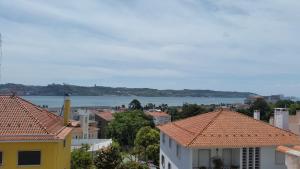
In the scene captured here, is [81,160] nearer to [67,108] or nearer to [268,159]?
[67,108]

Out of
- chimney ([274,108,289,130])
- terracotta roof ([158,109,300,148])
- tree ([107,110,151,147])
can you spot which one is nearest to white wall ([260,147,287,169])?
terracotta roof ([158,109,300,148])

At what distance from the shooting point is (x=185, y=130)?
3581 cm

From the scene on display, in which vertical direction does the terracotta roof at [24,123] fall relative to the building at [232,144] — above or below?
above

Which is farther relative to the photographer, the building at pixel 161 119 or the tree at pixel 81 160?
the building at pixel 161 119

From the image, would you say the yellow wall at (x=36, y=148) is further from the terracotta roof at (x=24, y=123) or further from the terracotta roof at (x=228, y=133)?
the terracotta roof at (x=228, y=133)

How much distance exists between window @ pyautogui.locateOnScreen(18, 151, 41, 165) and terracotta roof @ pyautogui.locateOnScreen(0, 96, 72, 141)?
110cm

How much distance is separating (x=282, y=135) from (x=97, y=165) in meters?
19.0

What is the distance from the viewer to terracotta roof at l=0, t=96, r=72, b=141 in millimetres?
26938

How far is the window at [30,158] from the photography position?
89.0 feet

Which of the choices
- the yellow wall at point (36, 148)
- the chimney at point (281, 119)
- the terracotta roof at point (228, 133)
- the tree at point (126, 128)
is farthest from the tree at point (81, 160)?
the tree at point (126, 128)

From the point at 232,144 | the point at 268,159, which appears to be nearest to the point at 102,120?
the point at 268,159

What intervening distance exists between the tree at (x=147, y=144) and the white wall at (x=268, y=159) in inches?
1417

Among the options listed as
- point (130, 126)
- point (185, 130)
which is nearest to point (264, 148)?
point (185, 130)

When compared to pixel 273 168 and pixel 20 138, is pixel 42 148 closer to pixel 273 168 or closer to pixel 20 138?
pixel 20 138
